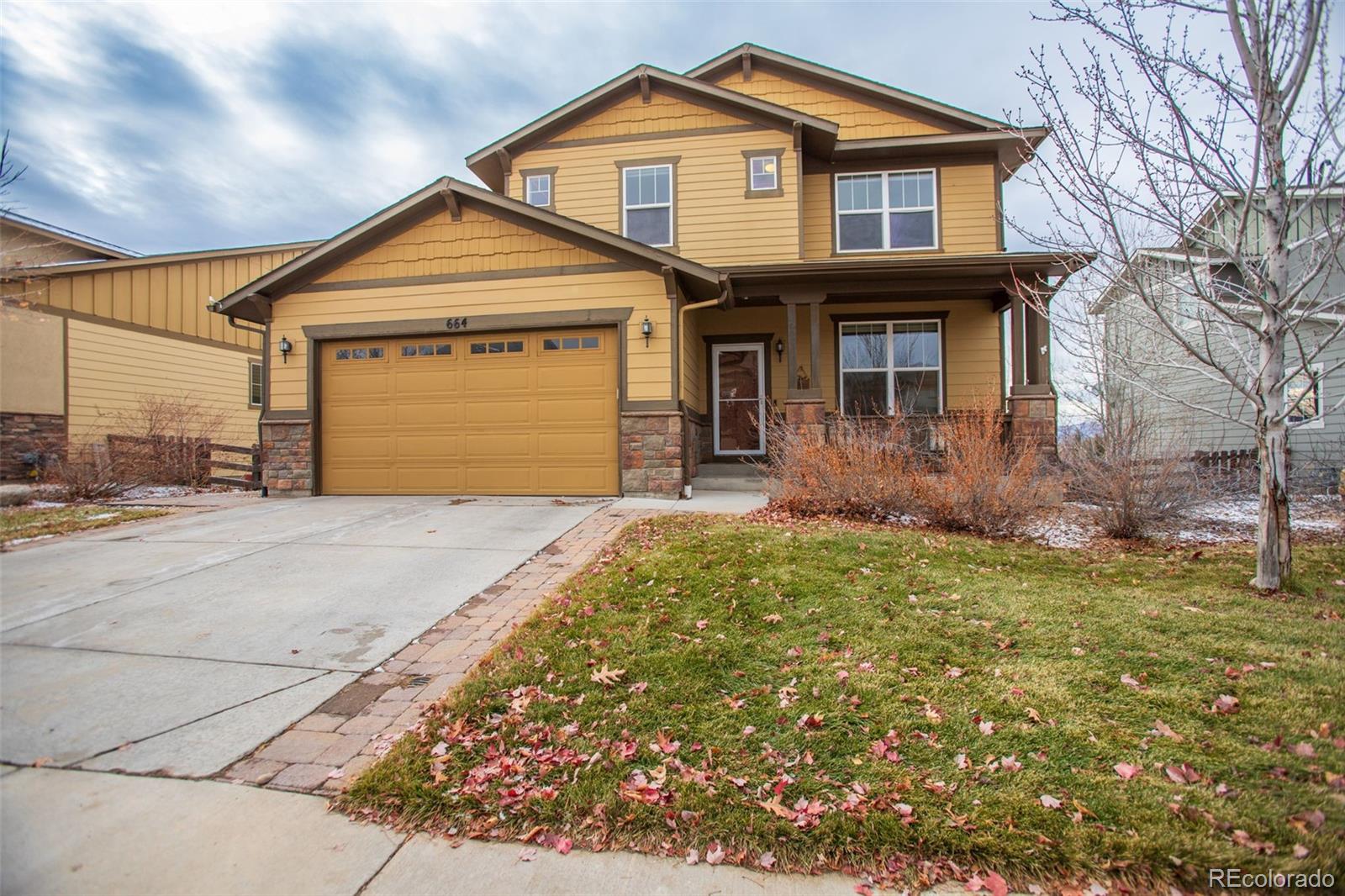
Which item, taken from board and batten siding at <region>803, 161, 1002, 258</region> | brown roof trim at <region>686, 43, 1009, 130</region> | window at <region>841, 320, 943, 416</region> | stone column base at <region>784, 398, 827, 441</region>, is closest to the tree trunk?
stone column base at <region>784, 398, 827, 441</region>

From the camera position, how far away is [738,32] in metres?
12.9

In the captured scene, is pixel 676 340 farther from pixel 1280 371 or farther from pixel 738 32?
pixel 738 32

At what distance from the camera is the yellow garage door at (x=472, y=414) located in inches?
382

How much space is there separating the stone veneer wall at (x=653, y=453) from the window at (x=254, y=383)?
14.9 metres

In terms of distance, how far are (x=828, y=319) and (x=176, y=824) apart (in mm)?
12099

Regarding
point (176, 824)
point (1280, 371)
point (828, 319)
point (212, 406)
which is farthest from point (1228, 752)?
point (212, 406)

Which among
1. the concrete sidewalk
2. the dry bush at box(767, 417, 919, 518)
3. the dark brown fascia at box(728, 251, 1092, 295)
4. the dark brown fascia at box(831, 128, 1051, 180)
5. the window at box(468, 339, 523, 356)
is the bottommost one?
the concrete sidewalk

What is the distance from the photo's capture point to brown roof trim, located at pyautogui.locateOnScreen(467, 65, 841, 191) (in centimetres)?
1198

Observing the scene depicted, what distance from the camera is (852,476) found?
7605mm

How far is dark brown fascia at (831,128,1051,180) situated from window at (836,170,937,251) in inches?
13.7

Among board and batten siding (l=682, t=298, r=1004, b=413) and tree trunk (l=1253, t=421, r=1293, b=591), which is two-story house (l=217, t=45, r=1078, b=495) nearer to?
board and batten siding (l=682, t=298, r=1004, b=413)

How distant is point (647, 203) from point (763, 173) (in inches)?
90.3

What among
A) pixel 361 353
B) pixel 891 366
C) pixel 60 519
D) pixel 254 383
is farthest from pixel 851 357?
pixel 254 383

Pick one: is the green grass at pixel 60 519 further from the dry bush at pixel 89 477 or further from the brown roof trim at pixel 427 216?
Result: the brown roof trim at pixel 427 216
